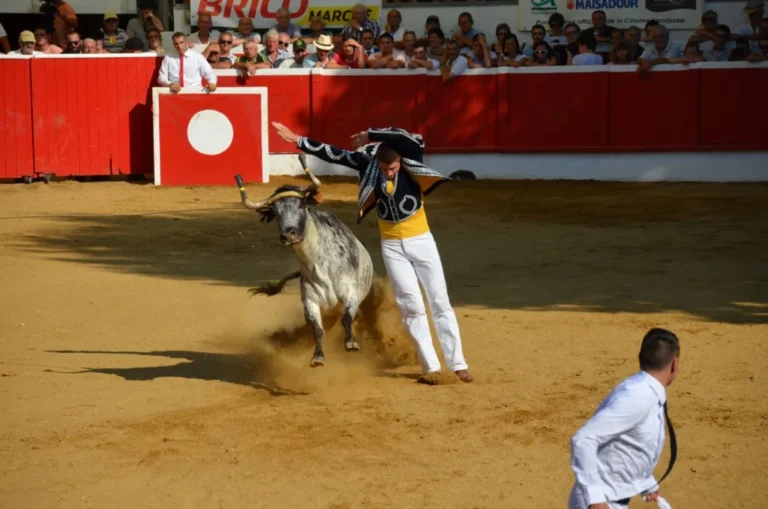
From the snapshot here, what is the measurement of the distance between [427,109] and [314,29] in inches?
74.9

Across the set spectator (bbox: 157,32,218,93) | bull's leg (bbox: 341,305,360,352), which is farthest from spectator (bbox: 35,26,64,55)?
bull's leg (bbox: 341,305,360,352)

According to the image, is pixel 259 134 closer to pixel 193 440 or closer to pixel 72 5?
pixel 72 5

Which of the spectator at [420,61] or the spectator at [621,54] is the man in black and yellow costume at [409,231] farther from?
the spectator at [621,54]

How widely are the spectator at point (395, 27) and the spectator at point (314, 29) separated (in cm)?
86

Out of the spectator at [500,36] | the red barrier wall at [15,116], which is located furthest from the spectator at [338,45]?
the red barrier wall at [15,116]

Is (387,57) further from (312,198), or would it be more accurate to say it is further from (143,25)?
(312,198)

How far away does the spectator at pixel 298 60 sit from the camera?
52.5ft

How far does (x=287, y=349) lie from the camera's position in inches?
315

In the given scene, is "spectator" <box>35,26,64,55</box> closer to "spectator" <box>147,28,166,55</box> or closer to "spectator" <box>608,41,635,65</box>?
"spectator" <box>147,28,166,55</box>

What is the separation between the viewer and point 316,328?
277 inches

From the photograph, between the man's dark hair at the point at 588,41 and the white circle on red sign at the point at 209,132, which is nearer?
the white circle on red sign at the point at 209,132

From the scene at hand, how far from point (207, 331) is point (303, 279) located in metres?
1.56

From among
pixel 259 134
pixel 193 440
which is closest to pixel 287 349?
pixel 193 440

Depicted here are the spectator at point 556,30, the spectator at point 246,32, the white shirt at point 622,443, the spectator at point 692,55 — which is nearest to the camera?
the white shirt at point 622,443
